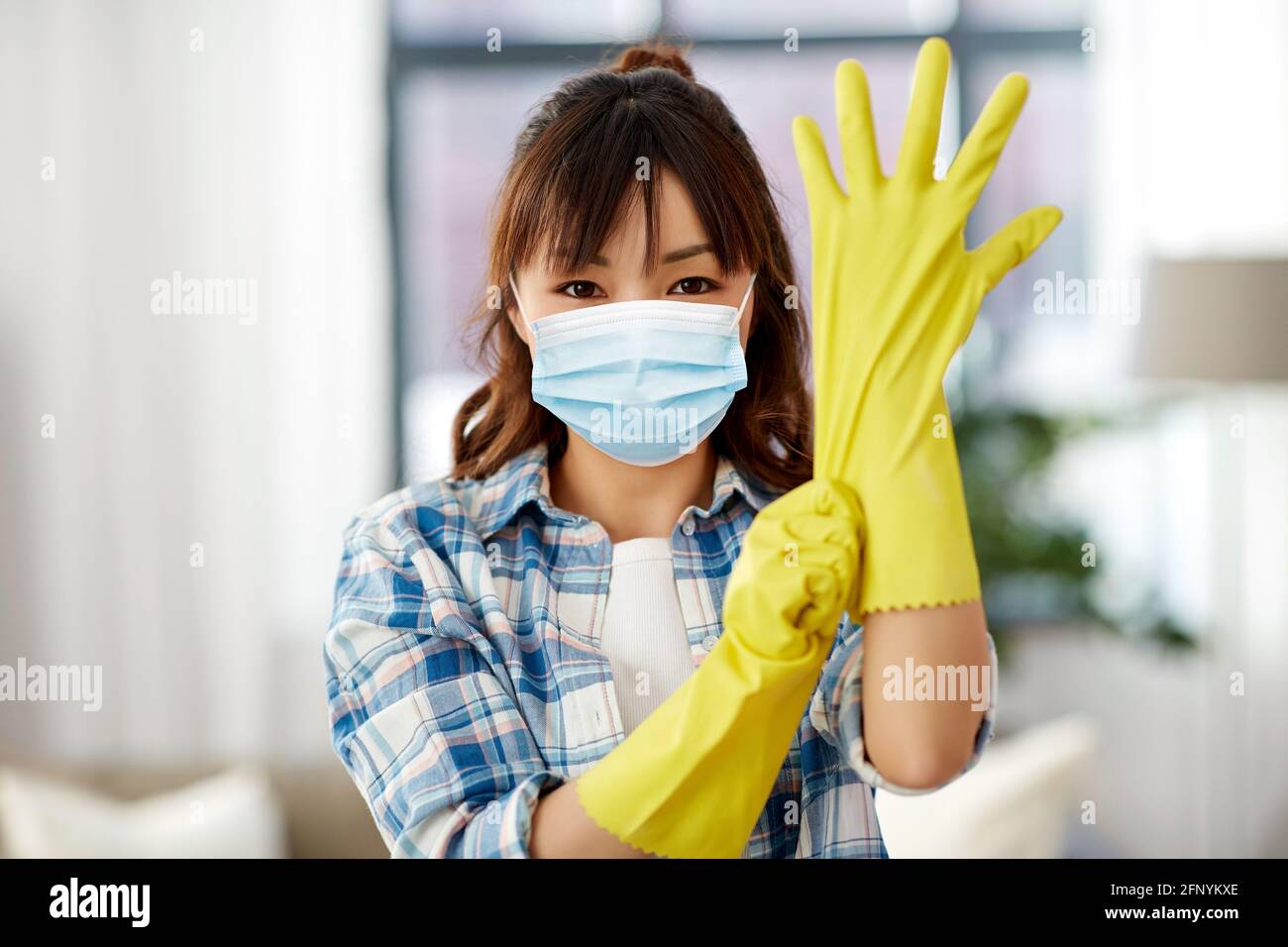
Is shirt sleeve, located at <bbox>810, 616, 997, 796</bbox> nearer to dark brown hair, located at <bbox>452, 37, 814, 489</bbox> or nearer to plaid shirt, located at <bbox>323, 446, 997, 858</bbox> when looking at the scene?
plaid shirt, located at <bbox>323, 446, 997, 858</bbox>

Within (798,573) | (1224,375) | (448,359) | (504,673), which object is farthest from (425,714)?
(1224,375)

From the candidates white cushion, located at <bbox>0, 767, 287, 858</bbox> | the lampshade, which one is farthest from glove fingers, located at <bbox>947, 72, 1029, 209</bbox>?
the lampshade

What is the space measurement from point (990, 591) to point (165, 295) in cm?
170

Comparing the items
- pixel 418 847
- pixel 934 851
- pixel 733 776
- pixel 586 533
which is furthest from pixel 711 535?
pixel 934 851

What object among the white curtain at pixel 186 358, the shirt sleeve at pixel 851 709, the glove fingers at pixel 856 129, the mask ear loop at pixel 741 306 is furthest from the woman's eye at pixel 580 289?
the white curtain at pixel 186 358

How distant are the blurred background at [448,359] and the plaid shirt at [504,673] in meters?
0.97

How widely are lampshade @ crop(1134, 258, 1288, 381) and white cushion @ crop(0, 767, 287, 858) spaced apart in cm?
169

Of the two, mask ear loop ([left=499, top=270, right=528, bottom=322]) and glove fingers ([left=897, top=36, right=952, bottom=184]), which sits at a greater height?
glove fingers ([left=897, top=36, right=952, bottom=184])

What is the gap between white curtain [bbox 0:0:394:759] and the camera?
1.91 m

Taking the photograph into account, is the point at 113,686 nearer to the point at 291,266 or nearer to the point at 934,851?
the point at 291,266

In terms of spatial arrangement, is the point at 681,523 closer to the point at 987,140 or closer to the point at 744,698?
the point at 744,698

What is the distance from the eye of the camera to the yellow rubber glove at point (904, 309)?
0.72 metres

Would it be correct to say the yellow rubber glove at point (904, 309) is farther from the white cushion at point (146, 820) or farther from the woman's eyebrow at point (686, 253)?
the white cushion at point (146, 820)

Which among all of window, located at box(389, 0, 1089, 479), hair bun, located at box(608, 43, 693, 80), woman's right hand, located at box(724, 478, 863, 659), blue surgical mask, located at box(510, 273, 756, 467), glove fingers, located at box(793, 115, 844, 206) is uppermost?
window, located at box(389, 0, 1089, 479)
